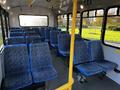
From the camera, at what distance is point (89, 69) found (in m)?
2.72

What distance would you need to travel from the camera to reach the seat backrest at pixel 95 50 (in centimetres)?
330

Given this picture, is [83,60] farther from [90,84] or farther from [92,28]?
[92,28]

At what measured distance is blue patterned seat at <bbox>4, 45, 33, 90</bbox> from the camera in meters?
2.27

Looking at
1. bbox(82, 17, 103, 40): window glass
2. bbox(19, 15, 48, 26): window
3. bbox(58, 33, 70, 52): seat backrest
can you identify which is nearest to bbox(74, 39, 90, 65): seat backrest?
bbox(82, 17, 103, 40): window glass

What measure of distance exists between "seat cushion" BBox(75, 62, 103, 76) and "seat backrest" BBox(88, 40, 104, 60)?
36 cm

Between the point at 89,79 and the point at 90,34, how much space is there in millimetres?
1815

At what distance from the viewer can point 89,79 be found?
3.22 metres

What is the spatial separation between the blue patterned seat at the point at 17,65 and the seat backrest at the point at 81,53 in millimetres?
1155

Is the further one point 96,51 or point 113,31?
point 113,31

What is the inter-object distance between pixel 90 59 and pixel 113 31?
1.08 meters

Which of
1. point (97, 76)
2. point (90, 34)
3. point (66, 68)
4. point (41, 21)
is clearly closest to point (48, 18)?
point (41, 21)

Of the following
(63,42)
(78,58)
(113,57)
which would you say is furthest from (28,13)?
(113,57)

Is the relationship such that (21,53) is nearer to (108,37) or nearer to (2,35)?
(2,35)

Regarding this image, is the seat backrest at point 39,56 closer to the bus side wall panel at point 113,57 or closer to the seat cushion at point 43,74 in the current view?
the seat cushion at point 43,74
